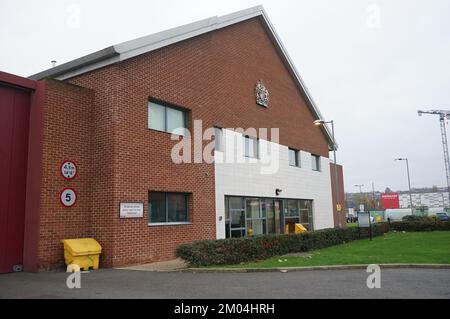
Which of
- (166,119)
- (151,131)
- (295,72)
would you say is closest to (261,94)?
(295,72)

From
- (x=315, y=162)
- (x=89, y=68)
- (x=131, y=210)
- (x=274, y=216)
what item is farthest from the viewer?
(x=315, y=162)

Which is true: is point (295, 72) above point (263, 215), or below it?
above

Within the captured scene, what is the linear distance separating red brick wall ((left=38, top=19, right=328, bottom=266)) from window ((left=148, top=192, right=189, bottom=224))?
0.32 meters

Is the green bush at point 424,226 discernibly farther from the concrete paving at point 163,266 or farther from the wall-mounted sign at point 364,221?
the concrete paving at point 163,266

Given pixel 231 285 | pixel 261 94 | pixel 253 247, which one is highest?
pixel 261 94

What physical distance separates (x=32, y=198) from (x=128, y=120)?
12.3 feet

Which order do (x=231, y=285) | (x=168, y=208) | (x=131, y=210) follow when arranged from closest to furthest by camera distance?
(x=231, y=285) → (x=131, y=210) → (x=168, y=208)

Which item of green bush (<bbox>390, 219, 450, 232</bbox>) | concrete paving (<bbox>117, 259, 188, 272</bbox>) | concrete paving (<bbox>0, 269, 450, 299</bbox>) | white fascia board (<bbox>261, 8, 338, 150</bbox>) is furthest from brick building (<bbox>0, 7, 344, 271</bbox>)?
green bush (<bbox>390, 219, 450, 232</bbox>)

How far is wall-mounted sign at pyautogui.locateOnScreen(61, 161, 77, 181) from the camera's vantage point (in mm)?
12781

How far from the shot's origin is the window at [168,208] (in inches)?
575

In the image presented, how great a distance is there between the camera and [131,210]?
530 inches

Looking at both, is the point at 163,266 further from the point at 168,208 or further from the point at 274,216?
the point at 274,216

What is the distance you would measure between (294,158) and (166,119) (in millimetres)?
12509
